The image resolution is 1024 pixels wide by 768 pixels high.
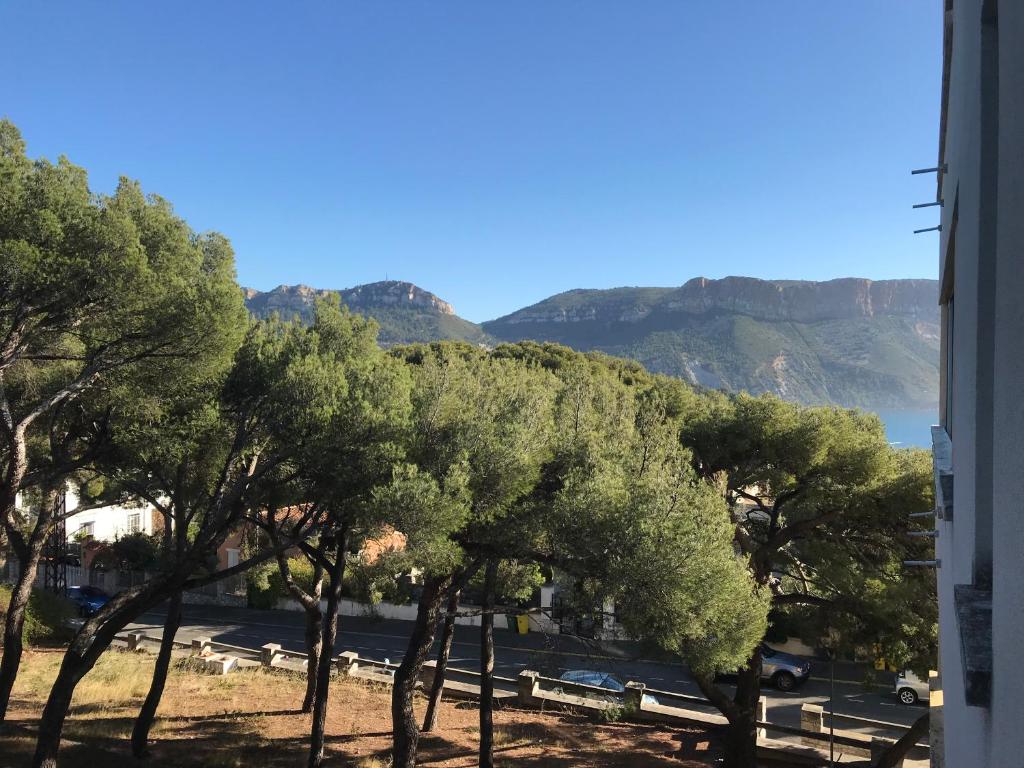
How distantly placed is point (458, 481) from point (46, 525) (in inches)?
362

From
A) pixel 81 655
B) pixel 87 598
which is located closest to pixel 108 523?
pixel 87 598

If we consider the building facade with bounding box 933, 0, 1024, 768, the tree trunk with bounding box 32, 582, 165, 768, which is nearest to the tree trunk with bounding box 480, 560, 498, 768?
the tree trunk with bounding box 32, 582, 165, 768

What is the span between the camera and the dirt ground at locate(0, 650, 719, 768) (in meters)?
11.6

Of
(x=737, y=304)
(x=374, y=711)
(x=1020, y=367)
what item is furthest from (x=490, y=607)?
(x=737, y=304)

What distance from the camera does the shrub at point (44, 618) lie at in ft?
67.7

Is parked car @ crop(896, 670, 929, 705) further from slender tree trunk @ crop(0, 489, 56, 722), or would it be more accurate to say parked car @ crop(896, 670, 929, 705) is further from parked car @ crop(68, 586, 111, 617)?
parked car @ crop(68, 586, 111, 617)

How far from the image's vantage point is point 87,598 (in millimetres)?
26859

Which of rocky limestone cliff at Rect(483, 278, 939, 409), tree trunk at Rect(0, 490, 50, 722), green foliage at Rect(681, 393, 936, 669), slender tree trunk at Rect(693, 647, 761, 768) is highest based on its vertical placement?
rocky limestone cliff at Rect(483, 278, 939, 409)

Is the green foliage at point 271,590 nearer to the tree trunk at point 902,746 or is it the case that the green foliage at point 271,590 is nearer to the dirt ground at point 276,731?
the dirt ground at point 276,731

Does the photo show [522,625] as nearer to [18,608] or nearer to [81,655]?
[18,608]

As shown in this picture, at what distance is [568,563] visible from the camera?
30.3 ft

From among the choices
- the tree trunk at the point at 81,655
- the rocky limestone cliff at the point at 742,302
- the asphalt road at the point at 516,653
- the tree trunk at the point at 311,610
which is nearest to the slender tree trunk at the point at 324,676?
the tree trunk at the point at 311,610

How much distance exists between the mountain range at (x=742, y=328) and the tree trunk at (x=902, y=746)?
293 feet

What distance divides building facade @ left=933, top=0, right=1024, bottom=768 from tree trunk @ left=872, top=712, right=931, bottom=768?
9.18m
